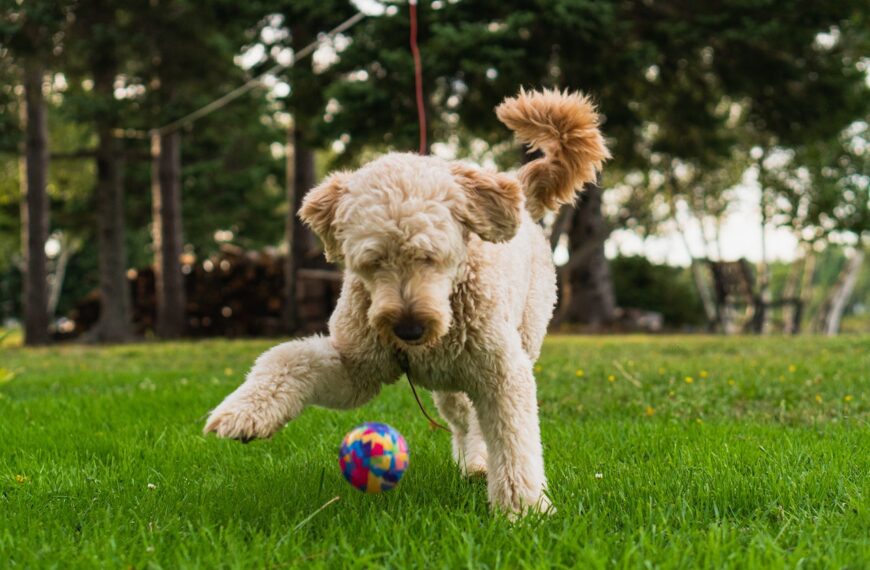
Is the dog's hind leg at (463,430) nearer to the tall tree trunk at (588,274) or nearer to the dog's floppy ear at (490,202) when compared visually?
the dog's floppy ear at (490,202)

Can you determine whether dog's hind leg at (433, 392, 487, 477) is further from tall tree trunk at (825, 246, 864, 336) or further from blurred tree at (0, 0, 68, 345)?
tall tree trunk at (825, 246, 864, 336)

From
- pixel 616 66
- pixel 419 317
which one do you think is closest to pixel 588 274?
pixel 616 66

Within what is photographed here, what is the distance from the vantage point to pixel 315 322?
625 inches

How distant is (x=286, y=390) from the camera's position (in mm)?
3012

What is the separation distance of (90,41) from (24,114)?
8.86 feet

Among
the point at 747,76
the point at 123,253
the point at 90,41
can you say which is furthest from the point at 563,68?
the point at 123,253

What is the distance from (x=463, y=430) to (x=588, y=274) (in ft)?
48.3

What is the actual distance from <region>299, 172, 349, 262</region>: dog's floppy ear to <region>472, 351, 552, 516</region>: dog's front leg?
80cm

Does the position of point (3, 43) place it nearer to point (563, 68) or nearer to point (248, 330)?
point (248, 330)

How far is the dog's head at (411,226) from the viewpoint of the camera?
2.84 meters

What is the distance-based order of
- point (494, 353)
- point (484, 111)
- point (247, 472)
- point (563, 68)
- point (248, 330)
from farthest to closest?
point (248, 330), point (484, 111), point (563, 68), point (247, 472), point (494, 353)

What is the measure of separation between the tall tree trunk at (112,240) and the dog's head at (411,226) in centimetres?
1395

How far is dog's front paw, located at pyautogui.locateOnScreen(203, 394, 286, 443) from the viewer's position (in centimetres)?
279

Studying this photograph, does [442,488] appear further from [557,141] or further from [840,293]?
[840,293]
